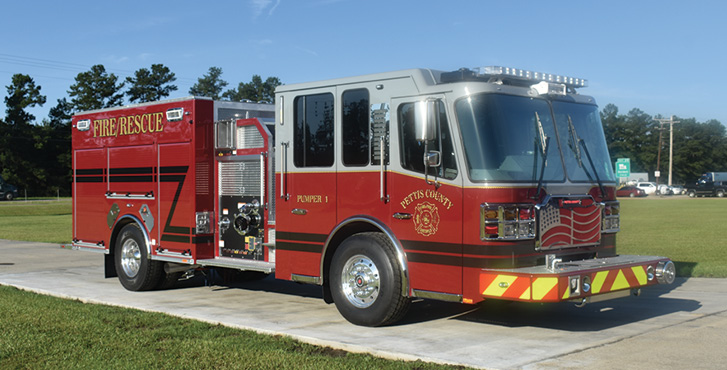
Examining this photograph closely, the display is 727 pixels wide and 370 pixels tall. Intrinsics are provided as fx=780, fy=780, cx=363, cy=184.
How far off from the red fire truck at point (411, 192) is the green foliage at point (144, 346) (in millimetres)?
1308

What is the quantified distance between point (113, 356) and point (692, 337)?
18.1 ft

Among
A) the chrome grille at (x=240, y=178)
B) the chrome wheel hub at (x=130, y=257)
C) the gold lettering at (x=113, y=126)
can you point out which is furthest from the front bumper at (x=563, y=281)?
the gold lettering at (x=113, y=126)

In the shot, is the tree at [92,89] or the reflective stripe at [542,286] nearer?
the reflective stripe at [542,286]

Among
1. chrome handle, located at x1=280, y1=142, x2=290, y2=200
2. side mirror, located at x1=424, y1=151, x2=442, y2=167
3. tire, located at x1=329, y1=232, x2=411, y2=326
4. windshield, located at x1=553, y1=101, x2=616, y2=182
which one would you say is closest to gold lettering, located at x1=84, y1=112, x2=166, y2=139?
chrome handle, located at x1=280, y1=142, x2=290, y2=200

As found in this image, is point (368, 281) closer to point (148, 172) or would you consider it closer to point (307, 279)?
point (307, 279)

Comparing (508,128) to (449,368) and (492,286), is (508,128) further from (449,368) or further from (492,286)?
(449,368)

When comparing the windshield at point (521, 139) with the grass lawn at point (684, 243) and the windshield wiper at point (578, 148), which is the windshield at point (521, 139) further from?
the grass lawn at point (684, 243)

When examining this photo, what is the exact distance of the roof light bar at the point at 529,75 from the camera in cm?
790

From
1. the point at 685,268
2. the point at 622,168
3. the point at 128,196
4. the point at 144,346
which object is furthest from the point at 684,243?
the point at 622,168

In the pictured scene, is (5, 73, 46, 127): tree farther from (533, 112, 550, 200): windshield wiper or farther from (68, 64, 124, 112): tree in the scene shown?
(533, 112, 550, 200): windshield wiper

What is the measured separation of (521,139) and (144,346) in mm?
4152

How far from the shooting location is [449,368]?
20.9 feet

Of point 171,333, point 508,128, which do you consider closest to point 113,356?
point 171,333

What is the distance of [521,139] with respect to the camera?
7805 mm
